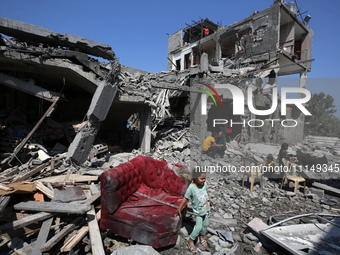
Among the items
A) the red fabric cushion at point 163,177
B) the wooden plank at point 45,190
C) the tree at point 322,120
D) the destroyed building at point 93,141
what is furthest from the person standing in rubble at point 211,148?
the tree at point 322,120

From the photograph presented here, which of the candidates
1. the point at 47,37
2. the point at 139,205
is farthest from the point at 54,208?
the point at 47,37

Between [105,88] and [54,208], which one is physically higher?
[105,88]

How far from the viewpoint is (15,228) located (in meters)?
2.94

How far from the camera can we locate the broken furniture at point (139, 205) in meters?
3.28


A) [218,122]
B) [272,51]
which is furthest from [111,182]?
[272,51]

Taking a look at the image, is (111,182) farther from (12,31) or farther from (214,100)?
(214,100)

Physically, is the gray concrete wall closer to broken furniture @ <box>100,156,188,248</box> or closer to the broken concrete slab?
the broken concrete slab

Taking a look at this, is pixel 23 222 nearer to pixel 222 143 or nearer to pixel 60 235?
pixel 60 235

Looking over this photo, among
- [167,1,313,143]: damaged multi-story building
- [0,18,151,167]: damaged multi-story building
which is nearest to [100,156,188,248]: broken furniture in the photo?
[0,18,151,167]: damaged multi-story building

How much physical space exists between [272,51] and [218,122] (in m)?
8.15

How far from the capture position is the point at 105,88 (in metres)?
6.81

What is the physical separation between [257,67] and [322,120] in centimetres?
609

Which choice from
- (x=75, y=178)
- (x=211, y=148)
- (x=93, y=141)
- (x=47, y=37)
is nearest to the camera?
(x=75, y=178)

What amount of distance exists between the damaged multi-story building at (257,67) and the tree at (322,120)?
1.11m
